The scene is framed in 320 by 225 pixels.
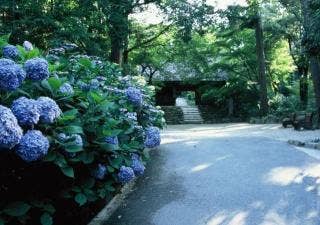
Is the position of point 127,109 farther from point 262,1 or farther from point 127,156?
point 262,1

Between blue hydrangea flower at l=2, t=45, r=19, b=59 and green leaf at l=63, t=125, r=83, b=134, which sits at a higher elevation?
blue hydrangea flower at l=2, t=45, r=19, b=59

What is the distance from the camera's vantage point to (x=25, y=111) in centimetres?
289

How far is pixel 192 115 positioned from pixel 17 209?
89.1 ft

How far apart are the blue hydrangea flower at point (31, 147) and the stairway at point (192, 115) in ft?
86.4

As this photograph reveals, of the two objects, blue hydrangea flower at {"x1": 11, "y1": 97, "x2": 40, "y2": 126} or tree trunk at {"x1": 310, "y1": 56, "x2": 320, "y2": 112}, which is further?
tree trunk at {"x1": 310, "y1": 56, "x2": 320, "y2": 112}

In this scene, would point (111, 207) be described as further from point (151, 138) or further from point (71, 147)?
point (71, 147)

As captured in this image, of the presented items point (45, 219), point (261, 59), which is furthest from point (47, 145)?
point (261, 59)

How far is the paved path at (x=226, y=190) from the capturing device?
17.3ft

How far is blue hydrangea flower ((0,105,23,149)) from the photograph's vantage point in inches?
103

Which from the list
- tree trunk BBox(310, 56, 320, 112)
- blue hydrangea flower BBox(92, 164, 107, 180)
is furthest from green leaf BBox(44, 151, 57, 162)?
tree trunk BBox(310, 56, 320, 112)

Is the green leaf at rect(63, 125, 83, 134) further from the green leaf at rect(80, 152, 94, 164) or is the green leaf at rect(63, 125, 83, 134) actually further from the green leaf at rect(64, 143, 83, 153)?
the green leaf at rect(80, 152, 94, 164)

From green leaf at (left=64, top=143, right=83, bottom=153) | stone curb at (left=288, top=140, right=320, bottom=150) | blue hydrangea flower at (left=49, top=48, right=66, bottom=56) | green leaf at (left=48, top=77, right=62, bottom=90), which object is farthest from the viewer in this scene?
stone curb at (left=288, top=140, right=320, bottom=150)

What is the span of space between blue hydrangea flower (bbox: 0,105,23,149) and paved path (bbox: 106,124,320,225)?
103 inches

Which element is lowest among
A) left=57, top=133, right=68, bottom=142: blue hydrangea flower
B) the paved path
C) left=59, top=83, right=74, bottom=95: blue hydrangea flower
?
the paved path
